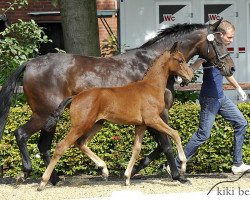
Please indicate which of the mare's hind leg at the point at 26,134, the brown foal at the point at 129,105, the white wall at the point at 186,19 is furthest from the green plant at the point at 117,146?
the white wall at the point at 186,19

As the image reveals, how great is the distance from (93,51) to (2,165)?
8.61 ft

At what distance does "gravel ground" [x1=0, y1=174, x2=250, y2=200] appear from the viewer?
8109 millimetres

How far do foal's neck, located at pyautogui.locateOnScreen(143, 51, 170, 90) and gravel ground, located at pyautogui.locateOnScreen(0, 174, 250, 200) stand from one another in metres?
1.18

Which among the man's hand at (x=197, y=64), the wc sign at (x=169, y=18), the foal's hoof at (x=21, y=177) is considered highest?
the man's hand at (x=197, y=64)

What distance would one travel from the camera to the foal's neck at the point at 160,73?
8.32 m

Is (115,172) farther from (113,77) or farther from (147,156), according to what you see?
(113,77)

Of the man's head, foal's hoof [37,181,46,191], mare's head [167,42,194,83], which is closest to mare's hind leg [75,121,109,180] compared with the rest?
foal's hoof [37,181,46,191]

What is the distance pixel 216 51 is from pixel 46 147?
2370mm

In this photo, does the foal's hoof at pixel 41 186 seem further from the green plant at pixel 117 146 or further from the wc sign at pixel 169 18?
the wc sign at pixel 169 18

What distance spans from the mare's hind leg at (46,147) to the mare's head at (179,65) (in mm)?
1747

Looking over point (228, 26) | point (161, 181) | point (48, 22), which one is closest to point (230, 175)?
point (161, 181)

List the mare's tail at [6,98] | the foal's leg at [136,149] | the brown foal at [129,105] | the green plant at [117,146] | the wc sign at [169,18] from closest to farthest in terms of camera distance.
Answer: the brown foal at [129,105] → the foal's leg at [136,149] → the mare's tail at [6,98] → the green plant at [117,146] → the wc sign at [169,18]

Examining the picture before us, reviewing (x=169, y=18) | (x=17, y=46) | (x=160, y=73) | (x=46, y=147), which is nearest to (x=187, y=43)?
(x=160, y=73)

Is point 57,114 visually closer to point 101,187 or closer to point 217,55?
point 101,187
